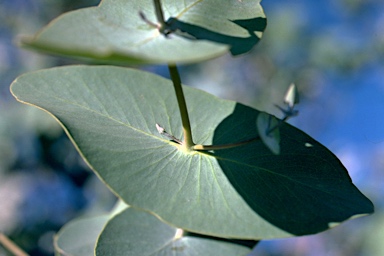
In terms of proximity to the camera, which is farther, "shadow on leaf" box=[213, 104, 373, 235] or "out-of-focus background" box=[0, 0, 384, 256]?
"out-of-focus background" box=[0, 0, 384, 256]

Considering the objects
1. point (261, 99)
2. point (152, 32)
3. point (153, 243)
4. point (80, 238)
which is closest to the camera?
point (152, 32)

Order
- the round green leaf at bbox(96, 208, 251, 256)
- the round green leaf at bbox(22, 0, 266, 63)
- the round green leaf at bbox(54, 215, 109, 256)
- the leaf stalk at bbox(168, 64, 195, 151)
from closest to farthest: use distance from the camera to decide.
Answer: the round green leaf at bbox(22, 0, 266, 63)
the leaf stalk at bbox(168, 64, 195, 151)
the round green leaf at bbox(96, 208, 251, 256)
the round green leaf at bbox(54, 215, 109, 256)

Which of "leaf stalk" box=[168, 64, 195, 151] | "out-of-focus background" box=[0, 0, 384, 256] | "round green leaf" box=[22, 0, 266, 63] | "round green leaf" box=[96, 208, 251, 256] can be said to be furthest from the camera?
"out-of-focus background" box=[0, 0, 384, 256]

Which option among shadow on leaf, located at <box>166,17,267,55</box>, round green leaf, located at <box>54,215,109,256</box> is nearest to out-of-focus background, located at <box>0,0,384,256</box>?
round green leaf, located at <box>54,215,109,256</box>

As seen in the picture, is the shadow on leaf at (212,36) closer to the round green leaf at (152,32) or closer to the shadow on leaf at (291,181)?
the round green leaf at (152,32)

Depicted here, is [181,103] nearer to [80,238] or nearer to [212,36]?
[212,36]

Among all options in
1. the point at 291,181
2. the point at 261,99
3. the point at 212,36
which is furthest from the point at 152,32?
the point at 261,99

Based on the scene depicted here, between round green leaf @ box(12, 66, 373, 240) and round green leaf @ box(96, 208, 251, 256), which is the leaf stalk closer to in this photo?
round green leaf @ box(12, 66, 373, 240)
